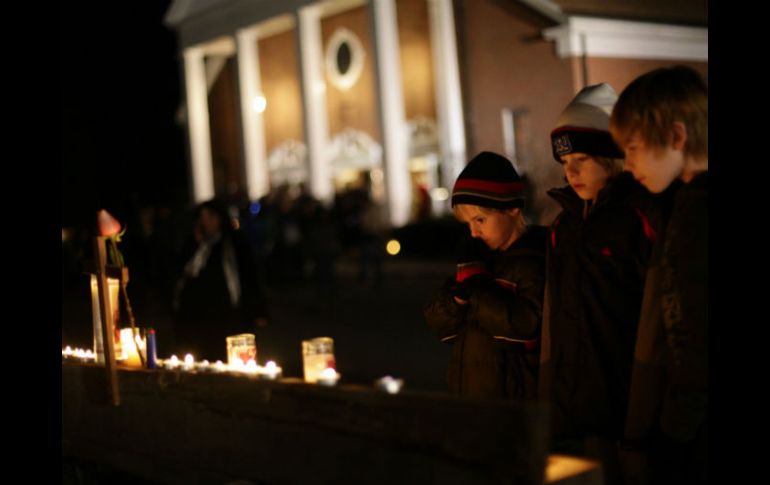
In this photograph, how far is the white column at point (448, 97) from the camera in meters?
25.8

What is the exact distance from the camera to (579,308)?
3.28m

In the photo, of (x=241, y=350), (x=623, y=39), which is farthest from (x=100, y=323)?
(x=623, y=39)

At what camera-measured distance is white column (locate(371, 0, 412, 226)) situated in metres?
26.1

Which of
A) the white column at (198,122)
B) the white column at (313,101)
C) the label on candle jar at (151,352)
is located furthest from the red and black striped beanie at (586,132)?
the white column at (198,122)

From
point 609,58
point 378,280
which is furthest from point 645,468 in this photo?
point 609,58

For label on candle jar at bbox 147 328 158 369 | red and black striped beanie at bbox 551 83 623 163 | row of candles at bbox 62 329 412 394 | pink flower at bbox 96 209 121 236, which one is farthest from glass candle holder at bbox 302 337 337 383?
pink flower at bbox 96 209 121 236

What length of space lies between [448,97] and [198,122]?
42.0ft

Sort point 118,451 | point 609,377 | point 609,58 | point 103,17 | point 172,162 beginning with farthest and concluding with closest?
1. point 172,162
2. point 103,17
3. point 609,58
4. point 118,451
5. point 609,377

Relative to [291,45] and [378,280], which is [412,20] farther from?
[378,280]

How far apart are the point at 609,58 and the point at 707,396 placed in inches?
821

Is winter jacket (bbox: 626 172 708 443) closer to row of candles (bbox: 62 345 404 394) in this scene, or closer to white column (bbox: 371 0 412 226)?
row of candles (bbox: 62 345 404 394)

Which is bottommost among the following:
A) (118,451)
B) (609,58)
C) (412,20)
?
(118,451)

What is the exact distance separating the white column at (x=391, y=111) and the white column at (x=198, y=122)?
10984mm

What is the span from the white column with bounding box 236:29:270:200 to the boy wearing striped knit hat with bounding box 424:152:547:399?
28.5 metres
